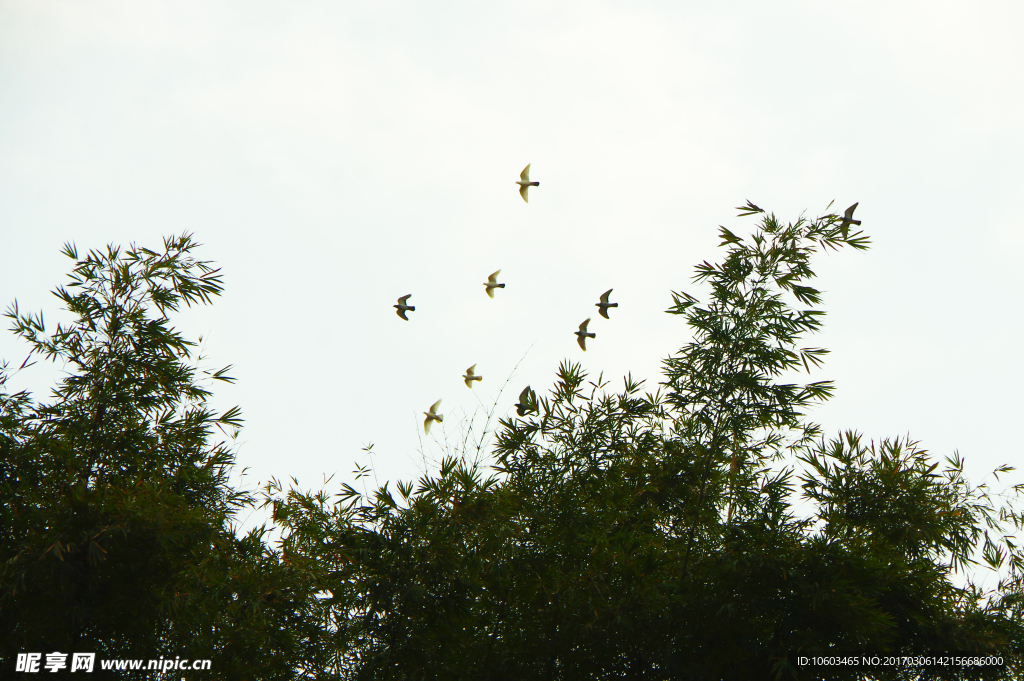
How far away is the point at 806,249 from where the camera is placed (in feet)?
19.1

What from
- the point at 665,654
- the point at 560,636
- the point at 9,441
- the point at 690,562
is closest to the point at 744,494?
the point at 690,562

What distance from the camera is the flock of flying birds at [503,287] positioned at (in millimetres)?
5941

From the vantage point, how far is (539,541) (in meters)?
5.40

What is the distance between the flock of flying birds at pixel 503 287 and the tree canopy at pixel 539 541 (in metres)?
0.06

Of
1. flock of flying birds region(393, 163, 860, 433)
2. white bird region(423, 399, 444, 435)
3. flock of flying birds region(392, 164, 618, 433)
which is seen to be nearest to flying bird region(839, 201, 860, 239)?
flock of flying birds region(393, 163, 860, 433)

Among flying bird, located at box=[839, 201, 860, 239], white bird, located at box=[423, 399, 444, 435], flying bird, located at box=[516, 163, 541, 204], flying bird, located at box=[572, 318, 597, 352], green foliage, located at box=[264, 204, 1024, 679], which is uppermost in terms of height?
flying bird, located at box=[516, 163, 541, 204]

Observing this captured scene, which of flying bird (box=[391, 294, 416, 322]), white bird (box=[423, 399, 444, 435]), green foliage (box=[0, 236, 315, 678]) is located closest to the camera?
green foliage (box=[0, 236, 315, 678])

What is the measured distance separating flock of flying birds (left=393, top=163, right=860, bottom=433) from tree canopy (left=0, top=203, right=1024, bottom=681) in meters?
0.06

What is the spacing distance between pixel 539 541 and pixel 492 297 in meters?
2.78

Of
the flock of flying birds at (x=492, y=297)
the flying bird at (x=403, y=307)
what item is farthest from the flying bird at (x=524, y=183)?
the flying bird at (x=403, y=307)

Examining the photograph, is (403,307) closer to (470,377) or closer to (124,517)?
(470,377)

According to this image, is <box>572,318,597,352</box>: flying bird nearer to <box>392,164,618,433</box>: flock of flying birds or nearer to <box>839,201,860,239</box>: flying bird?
<box>392,164,618,433</box>: flock of flying birds

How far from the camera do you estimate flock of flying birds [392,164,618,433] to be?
5.95 m

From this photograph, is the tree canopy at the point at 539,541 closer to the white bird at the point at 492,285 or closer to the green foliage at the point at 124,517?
the green foliage at the point at 124,517
